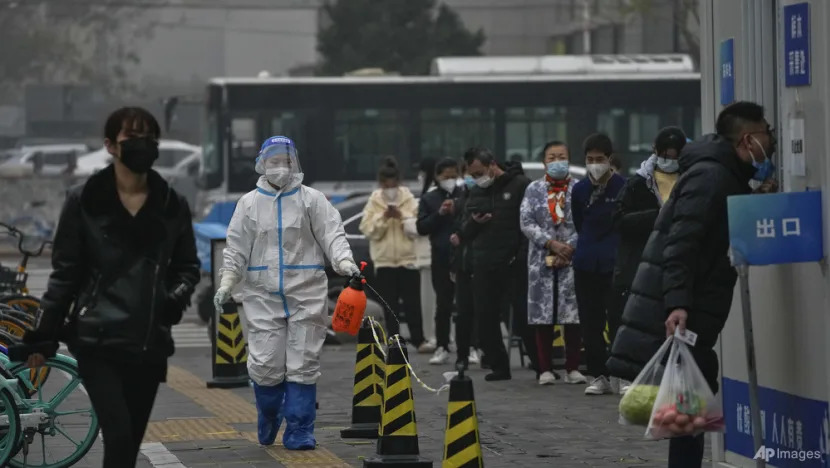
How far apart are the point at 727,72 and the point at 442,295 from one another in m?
8.62

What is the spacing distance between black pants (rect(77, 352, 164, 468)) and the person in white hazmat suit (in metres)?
3.34

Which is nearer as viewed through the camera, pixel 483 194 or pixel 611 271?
pixel 611 271

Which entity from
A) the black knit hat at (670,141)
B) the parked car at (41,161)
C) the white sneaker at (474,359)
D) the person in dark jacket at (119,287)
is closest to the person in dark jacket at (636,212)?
the black knit hat at (670,141)

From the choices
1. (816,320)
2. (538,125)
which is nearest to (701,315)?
(816,320)

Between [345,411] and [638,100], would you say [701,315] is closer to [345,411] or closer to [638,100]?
[345,411]

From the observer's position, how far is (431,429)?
1141 cm

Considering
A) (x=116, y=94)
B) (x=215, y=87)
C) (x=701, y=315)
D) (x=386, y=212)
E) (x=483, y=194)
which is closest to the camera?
(x=701, y=315)

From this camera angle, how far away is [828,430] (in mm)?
7215

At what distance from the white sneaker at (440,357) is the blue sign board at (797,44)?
9.11m

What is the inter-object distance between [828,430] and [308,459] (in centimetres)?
359

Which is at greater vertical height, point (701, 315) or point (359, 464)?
point (701, 315)

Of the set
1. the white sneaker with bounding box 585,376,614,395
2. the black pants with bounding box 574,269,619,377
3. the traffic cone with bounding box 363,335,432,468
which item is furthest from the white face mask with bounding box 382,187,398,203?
the traffic cone with bounding box 363,335,432,468

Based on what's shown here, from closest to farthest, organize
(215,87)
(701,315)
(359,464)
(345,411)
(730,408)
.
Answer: (701,315) < (730,408) < (359,464) < (345,411) < (215,87)

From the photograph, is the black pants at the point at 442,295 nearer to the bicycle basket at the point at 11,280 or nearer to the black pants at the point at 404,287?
the black pants at the point at 404,287
